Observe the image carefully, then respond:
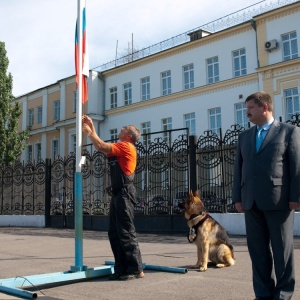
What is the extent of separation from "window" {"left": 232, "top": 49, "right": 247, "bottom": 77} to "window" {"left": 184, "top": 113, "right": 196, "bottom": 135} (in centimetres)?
476

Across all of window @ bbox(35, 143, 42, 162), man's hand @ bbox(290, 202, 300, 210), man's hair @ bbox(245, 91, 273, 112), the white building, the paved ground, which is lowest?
the paved ground

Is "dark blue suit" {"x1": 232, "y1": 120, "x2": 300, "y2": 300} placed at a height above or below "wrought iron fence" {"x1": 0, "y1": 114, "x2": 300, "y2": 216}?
below

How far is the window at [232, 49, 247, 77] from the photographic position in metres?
30.7

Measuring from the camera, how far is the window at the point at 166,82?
35219 mm

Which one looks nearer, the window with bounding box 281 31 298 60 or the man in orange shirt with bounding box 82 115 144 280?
the man in orange shirt with bounding box 82 115 144 280

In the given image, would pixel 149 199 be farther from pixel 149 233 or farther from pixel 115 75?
pixel 115 75

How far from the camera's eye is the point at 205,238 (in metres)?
6.83

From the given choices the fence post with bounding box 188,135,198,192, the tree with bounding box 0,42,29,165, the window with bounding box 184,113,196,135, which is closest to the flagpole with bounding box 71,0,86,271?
the fence post with bounding box 188,135,198,192

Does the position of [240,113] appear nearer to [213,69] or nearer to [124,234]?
[213,69]

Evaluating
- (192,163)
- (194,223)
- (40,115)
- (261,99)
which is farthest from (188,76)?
(261,99)

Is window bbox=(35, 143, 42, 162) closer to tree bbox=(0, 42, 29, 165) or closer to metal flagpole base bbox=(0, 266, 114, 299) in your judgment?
tree bbox=(0, 42, 29, 165)

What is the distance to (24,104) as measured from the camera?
45.4 m

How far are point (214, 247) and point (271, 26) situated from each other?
980 inches

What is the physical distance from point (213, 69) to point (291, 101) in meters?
6.79
